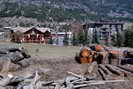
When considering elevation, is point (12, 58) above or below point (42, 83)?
above

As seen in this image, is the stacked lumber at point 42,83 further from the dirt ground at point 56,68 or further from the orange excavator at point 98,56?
the orange excavator at point 98,56

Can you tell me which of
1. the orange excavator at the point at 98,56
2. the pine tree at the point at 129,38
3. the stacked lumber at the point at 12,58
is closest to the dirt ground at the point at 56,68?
the stacked lumber at the point at 12,58

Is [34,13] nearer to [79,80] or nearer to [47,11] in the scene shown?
[47,11]

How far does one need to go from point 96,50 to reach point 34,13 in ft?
474

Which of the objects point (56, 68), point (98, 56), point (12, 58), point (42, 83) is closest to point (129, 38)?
point (98, 56)

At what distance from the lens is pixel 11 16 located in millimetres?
144000

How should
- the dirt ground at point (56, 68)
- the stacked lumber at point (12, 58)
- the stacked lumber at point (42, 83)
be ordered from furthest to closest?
the stacked lumber at point (12, 58) < the dirt ground at point (56, 68) < the stacked lumber at point (42, 83)

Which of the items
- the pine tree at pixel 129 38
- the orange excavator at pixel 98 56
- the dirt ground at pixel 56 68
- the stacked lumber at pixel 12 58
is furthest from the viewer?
the pine tree at pixel 129 38

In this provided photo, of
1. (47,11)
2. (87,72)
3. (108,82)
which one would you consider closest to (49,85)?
(108,82)

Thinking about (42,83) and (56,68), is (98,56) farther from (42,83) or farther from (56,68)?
(42,83)

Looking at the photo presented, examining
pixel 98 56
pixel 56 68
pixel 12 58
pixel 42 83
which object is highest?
pixel 12 58

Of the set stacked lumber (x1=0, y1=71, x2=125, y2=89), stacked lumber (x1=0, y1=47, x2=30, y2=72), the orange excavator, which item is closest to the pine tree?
the orange excavator

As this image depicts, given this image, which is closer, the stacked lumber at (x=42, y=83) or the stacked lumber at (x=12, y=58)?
the stacked lumber at (x=42, y=83)

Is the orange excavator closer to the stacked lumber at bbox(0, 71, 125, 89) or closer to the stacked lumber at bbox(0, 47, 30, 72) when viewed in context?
the stacked lumber at bbox(0, 47, 30, 72)
